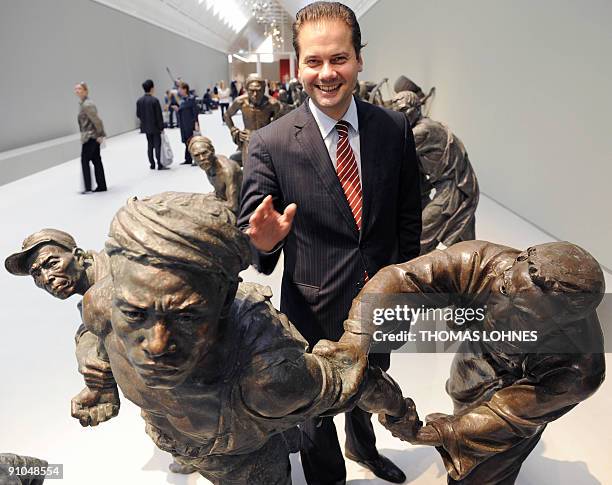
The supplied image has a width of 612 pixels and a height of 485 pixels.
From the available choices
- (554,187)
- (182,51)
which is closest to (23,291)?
(554,187)

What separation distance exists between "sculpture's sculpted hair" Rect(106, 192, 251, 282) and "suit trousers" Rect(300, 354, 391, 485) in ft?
3.97

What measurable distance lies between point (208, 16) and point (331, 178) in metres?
30.1

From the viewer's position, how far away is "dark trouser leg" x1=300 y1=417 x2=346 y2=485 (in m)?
2.16

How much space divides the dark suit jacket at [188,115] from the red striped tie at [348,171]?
9.13 meters

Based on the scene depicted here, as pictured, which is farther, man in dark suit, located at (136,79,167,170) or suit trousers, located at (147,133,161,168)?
suit trousers, located at (147,133,161,168)

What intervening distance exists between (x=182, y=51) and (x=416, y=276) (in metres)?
24.5

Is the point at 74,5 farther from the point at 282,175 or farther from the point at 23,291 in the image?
the point at 282,175

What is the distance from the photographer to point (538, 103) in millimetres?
6082

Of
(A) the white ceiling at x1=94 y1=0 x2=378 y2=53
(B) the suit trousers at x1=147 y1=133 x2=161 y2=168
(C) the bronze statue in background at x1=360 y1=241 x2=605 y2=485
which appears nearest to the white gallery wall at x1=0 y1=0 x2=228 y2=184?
(A) the white ceiling at x1=94 y1=0 x2=378 y2=53

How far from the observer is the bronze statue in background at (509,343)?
1.31m

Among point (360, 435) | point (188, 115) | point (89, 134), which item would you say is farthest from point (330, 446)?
point (188, 115)

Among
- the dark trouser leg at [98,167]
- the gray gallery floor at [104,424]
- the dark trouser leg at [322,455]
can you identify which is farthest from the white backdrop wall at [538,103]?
the dark trouser leg at [98,167]

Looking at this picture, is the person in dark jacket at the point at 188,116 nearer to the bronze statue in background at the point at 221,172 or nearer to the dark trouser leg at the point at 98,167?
the dark trouser leg at the point at 98,167

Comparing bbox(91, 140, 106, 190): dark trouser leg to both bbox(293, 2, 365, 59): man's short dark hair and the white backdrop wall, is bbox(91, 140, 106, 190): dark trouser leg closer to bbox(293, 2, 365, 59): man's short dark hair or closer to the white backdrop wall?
the white backdrop wall
